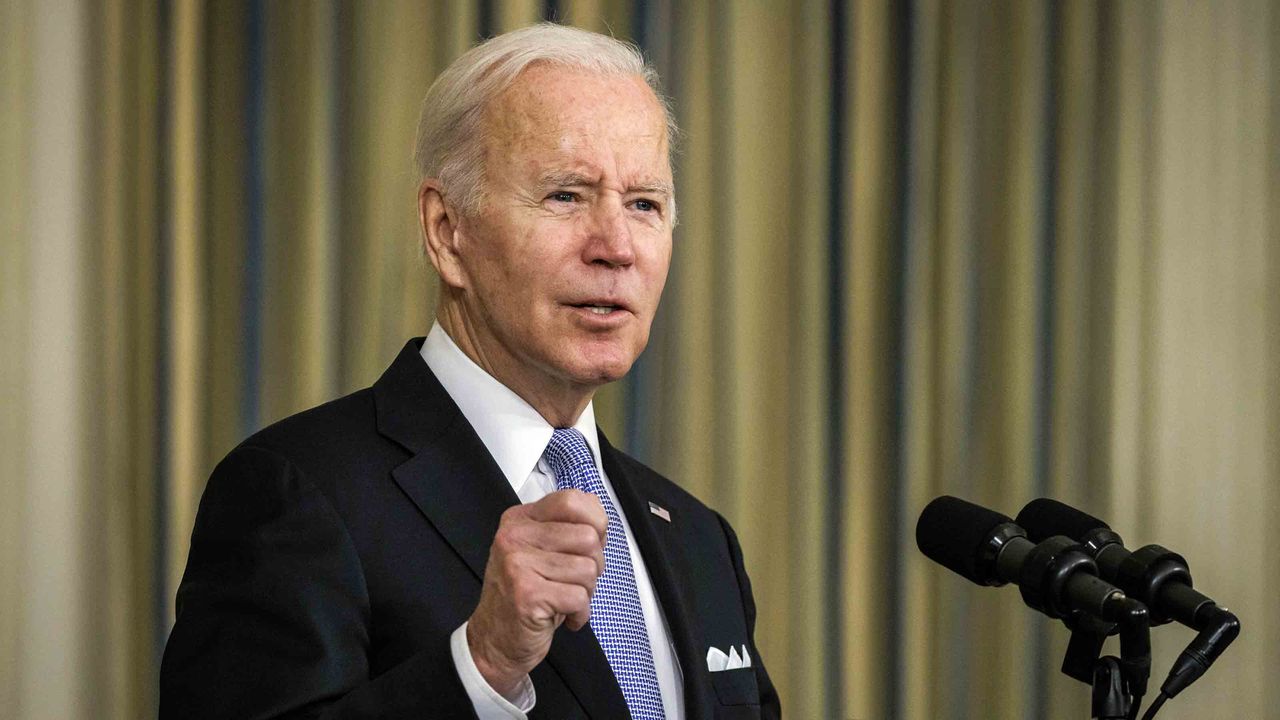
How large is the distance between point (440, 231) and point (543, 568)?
2.25 feet

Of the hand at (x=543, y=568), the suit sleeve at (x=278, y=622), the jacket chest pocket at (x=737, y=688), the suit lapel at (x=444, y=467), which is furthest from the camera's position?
the jacket chest pocket at (x=737, y=688)

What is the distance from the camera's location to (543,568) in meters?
1.30

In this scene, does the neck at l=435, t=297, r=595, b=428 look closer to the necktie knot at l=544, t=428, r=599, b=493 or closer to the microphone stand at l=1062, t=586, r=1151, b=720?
the necktie knot at l=544, t=428, r=599, b=493

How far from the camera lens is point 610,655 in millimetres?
1670

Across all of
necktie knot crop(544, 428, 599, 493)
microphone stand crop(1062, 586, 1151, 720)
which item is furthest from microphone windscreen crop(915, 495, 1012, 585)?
necktie knot crop(544, 428, 599, 493)

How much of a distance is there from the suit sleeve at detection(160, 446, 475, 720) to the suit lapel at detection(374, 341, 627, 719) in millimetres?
126

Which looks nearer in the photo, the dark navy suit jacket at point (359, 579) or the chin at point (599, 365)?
the dark navy suit jacket at point (359, 579)

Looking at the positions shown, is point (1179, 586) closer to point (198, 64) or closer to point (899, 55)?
point (899, 55)

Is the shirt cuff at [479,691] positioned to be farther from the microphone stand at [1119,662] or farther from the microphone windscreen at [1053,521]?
the microphone windscreen at [1053,521]

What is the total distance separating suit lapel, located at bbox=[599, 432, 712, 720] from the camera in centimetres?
176

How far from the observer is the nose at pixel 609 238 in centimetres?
174

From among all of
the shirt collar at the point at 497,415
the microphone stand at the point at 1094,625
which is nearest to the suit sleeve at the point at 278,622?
the shirt collar at the point at 497,415

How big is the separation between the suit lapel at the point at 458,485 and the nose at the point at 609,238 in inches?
10.2

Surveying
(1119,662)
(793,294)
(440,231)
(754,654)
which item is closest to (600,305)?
(440,231)
